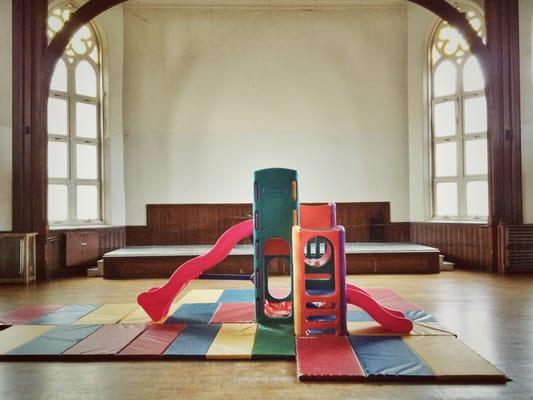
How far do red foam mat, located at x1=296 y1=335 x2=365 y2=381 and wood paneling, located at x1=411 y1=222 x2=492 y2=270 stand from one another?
462 cm

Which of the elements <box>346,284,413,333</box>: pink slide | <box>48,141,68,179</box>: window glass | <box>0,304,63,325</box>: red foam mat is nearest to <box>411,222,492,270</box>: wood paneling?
<box>346,284,413,333</box>: pink slide

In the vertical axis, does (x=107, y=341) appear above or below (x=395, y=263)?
below

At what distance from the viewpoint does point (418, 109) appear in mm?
8344

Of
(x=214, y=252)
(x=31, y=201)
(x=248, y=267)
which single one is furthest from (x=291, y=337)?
(x=31, y=201)

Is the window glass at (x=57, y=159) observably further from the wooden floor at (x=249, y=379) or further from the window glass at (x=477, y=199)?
the window glass at (x=477, y=199)

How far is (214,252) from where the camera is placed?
4.38 meters

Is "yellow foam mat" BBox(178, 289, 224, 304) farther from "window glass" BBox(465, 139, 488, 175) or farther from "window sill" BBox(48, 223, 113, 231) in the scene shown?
"window glass" BBox(465, 139, 488, 175)

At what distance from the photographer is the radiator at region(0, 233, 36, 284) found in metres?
6.49

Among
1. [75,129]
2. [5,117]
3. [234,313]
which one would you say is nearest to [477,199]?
[234,313]

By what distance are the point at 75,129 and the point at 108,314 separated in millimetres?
4375

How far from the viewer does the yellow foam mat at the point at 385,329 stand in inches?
148

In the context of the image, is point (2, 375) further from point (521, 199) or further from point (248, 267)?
point (521, 199)

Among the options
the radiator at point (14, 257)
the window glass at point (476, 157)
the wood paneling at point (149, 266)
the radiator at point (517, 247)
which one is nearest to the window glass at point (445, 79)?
the window glass at point (476, 157)

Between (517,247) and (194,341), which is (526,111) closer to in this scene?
(517,247)
